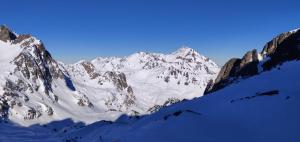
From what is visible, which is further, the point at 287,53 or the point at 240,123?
the point at 287,53

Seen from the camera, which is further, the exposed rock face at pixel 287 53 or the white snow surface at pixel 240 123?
the exposed rock face at pixel 287 53

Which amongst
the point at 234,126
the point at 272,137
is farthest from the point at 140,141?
Result: the point at 272,137

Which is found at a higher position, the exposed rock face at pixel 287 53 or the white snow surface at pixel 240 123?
the exposed rock face at pixel 287 53

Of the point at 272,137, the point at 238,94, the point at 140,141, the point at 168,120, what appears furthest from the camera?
the point at 238,94

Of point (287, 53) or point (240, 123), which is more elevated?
point (287, 53)

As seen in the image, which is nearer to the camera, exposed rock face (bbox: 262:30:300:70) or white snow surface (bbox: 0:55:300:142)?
white snow surface (bbox: 0:55:300:142)

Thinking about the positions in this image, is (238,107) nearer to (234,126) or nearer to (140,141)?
(234,126)

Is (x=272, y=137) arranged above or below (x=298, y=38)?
below

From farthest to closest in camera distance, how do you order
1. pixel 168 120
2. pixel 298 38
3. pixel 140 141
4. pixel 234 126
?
pixel 298 38
pixel 168 120
pixel 140 141
pixel 234 126

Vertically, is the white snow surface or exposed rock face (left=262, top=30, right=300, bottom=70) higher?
exposed rock face (left=262, top=30, right=300, bottom=70)

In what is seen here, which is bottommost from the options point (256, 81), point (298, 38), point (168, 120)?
point (168, 120)

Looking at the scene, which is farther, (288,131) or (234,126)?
(234,126)
